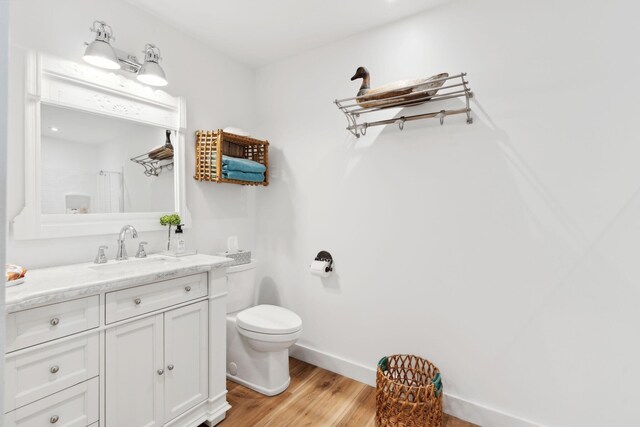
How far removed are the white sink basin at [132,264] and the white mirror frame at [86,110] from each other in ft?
0.70

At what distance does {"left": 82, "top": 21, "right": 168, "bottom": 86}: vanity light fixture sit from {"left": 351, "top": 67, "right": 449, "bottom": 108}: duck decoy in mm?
1220

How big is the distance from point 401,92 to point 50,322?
1981 mm

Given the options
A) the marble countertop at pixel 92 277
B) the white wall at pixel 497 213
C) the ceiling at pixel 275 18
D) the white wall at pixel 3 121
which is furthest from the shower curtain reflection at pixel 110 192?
the white wall at pixel 3 121

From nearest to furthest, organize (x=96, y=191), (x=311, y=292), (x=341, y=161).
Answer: (x=96, y=191)
(x=341, y=161)
(x=311, y=292)

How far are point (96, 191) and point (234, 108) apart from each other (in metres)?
1.25

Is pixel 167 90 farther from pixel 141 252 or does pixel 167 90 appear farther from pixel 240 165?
pixel 141 252

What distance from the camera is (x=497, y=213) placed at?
1768 mm

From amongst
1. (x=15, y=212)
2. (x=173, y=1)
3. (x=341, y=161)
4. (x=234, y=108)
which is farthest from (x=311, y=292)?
(x=173, y=1)

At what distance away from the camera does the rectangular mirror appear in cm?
163

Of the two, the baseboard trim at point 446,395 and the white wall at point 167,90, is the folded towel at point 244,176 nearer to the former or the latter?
the white wall at point 167,90

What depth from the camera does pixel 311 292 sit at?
2.50m

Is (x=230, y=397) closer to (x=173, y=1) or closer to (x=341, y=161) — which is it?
(x=341, y=161)

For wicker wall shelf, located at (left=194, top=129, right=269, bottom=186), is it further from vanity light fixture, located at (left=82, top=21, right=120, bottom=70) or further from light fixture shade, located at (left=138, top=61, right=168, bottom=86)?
vanity light fixture, located at (left=82, top=21, right=120, bottom=70)

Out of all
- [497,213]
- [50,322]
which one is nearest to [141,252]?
[50,322]
